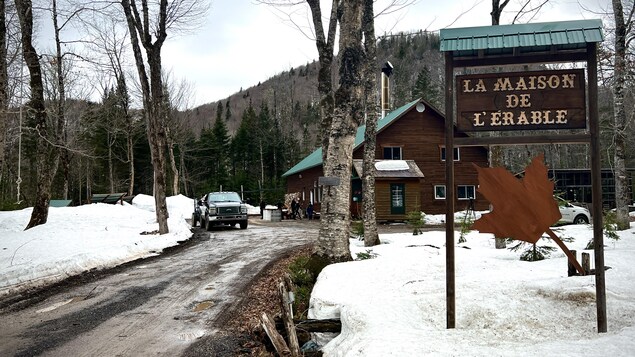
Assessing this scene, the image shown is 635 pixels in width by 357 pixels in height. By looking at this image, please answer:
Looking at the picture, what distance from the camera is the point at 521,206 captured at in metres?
5.32

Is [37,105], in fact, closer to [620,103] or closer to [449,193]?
[449,193]

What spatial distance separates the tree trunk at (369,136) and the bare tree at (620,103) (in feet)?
23.7

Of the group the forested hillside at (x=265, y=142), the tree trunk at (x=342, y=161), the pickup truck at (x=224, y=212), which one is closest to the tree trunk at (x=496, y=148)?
the tree trunk at (x=342, y=161)

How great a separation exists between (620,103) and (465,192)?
1950 cm

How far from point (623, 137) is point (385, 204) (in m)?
16.5

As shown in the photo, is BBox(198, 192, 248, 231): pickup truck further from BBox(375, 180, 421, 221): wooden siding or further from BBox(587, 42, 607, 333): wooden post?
BBox(587, 42, 607, 333): wooden post

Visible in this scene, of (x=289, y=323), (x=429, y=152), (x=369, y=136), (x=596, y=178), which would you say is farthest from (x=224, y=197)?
(x=596, y=178)

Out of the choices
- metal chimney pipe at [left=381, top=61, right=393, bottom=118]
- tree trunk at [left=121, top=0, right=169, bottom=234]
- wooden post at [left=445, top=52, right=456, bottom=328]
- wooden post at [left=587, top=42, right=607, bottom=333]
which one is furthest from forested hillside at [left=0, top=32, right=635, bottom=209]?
wooden post at [left=587, top=42, right=607, bottom=333]

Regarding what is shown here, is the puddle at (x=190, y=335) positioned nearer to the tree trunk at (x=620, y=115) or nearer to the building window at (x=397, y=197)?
the tree trunk at (x=620, y=115)

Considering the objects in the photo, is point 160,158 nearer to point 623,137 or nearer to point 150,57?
point 150,57

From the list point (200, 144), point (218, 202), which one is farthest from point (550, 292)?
point (200, 144)

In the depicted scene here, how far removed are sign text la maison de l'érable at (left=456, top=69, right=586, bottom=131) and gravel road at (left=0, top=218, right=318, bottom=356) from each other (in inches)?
172

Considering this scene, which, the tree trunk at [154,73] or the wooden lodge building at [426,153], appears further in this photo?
the wooden lodge building at [426,153]

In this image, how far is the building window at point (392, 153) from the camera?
3259cm
